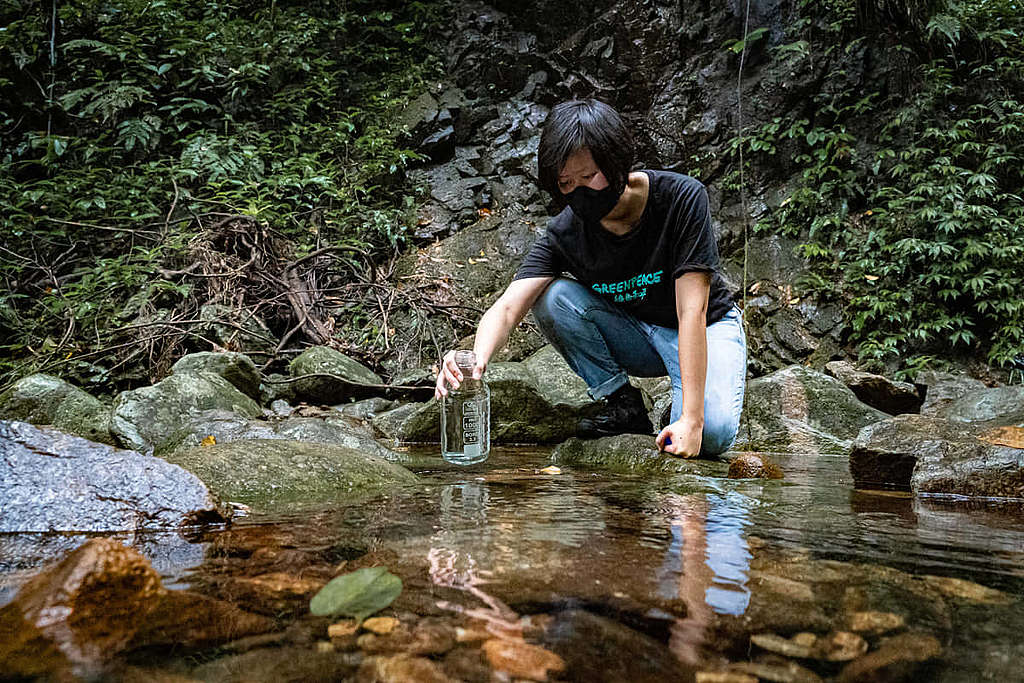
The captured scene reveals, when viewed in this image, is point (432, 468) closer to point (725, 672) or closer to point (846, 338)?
point (725, 672)

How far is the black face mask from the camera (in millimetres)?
2668

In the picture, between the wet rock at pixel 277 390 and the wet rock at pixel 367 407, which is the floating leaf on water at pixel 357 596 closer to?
the wet rock at pixel 367 407

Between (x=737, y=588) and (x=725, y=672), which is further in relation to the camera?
(x=737, y=588)

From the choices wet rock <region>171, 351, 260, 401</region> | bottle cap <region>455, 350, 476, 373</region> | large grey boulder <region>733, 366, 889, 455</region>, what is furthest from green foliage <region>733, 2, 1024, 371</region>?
wet rock <region>171, 351, 260, 401</region>

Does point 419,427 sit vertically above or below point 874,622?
below

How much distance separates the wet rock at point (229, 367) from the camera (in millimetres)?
5337

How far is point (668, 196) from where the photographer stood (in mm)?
2893

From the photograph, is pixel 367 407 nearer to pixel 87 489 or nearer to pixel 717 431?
pixel 717 431

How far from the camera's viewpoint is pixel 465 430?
3.16m

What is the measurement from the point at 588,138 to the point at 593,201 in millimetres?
329

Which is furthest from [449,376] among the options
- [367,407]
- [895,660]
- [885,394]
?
[885,394]

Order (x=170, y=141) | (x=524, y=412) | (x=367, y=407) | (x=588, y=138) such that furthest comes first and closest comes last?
1. (x=170, y=141)
2. (x=367, y=407)
3. (x=524, y=412)
4. (x=588, y=138)

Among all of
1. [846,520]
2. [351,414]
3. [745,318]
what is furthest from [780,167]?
[846,520]

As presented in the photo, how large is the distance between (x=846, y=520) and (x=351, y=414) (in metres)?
4.36
